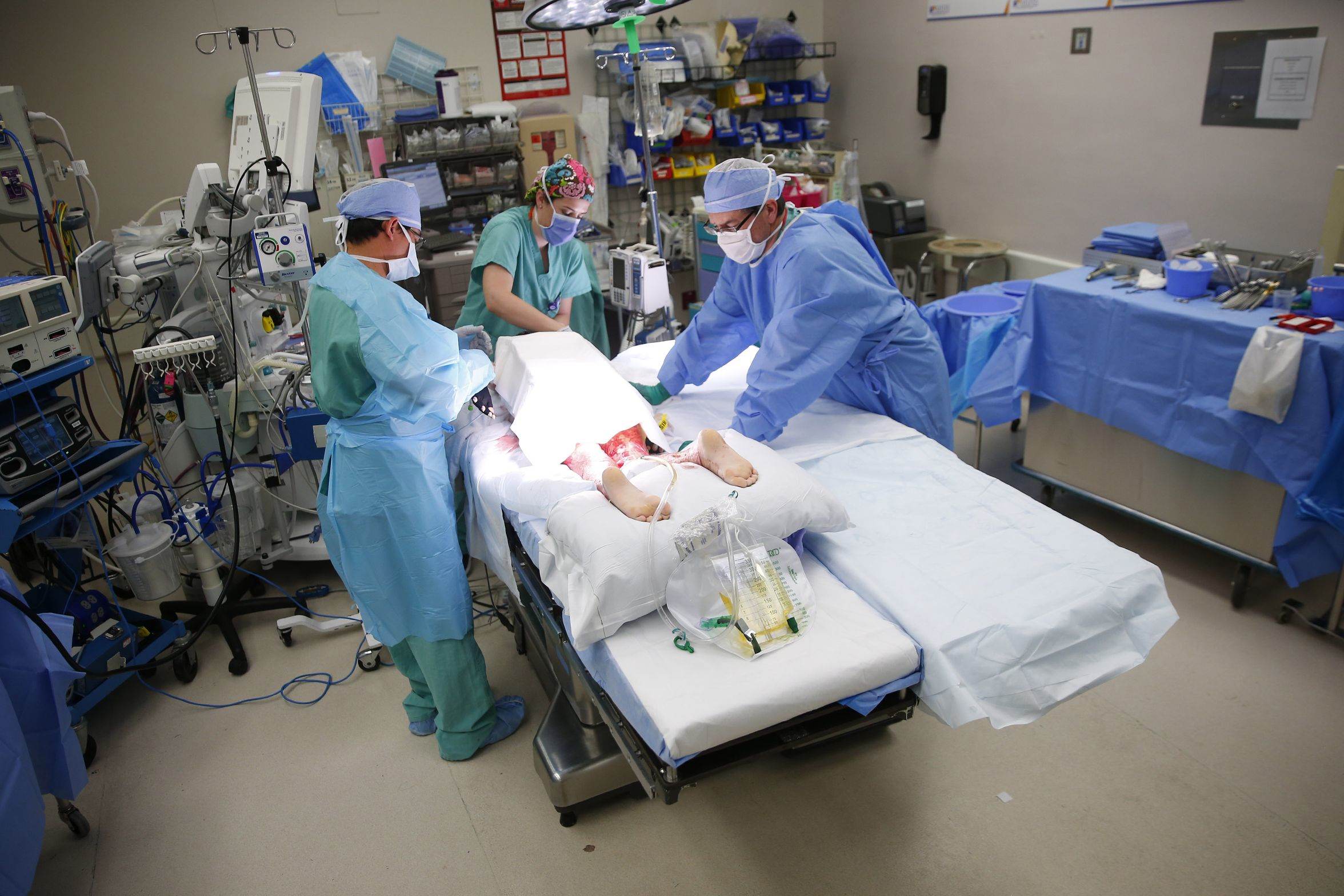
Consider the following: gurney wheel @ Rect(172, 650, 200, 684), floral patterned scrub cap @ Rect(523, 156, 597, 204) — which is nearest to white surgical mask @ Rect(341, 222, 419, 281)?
floral patterned scrub cap @ Rect(523, 156, 597, 204)

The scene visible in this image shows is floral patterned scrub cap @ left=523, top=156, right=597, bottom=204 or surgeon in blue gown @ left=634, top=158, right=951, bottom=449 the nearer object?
surgeon in blue gown @ left=634, top=158, right=951, bottom=449

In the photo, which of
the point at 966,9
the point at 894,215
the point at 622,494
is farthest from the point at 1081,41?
the point at 622,494

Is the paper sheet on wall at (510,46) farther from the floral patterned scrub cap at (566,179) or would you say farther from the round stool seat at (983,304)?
the round stool seat at (983,304)

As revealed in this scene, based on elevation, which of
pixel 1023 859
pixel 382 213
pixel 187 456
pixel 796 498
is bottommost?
pixel 1023 859

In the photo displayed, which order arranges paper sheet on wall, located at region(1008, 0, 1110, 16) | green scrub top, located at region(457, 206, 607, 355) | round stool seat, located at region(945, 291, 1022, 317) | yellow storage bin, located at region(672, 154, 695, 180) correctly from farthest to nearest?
yellow storage bin, located at region(672, 154, 695, 180) < paper sheet on wall, located at region(1008, 0, 1110, 16) < round stool seat, located at region(945, 291, 1022, 317) < green scrub top, located at region(457, 206, 607, 355)

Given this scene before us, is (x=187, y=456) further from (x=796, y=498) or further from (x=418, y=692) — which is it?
(x=796, y=498)

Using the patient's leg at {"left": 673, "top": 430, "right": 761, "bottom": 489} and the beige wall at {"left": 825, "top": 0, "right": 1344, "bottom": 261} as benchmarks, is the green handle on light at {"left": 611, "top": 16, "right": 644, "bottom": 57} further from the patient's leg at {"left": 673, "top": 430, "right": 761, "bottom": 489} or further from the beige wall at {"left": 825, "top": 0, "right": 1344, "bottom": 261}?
the beige wall at {"left": 825, "top": 0, "right": 1344, "bottom": 261}

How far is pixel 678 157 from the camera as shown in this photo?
5789 millimetres

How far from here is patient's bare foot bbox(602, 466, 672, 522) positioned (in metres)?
1.70

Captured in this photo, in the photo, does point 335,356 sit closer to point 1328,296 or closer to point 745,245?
point 745,245

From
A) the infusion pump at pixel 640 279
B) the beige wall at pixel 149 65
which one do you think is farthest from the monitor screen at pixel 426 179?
the infusion pump at pixel 640 279

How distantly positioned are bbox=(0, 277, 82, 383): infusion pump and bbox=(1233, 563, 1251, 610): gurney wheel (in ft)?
12.5

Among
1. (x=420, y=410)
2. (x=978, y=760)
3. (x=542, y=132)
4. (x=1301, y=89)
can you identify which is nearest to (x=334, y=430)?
(x=420, y=410)

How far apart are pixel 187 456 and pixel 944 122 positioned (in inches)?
184
